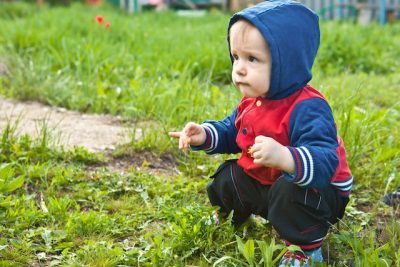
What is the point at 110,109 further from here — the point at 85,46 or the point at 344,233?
the point at 344,233

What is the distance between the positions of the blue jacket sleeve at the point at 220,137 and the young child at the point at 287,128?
67 mm

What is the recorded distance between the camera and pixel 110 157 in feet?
12.2

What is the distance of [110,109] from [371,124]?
1930mm

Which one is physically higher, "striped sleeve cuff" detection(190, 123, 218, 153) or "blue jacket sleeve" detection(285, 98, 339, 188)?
"blue jacket sleeve" detection(285, 98, 339, 188)

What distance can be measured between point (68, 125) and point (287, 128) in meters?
2.27

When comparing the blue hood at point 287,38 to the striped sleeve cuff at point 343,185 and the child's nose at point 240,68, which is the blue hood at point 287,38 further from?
the striped sleeve cuff at point 343,185

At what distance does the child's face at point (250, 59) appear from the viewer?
7.55 feet

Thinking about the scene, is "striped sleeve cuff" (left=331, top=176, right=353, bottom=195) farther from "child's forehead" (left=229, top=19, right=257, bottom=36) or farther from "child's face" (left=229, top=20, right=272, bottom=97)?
"child's forehead" (left=229, top=19, right=257, bottom=36)

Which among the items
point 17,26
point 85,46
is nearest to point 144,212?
point 85,46

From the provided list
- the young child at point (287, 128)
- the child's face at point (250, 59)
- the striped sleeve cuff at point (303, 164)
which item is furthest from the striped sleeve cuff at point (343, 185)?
the child's face at point (250, 59)

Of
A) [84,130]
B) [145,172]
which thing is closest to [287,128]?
[145,172]

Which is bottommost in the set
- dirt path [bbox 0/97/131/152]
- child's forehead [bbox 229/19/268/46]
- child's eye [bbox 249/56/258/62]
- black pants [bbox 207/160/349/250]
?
dirt path [bbox 0/97/131/152]

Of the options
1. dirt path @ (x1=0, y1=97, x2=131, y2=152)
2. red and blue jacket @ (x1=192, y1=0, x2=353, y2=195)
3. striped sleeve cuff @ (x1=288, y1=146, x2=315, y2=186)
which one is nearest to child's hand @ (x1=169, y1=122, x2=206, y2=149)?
red and blue jacket @ (x1=192, y1=0, x2=353, y2=195)

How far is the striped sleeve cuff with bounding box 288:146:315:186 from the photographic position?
2152 mm
